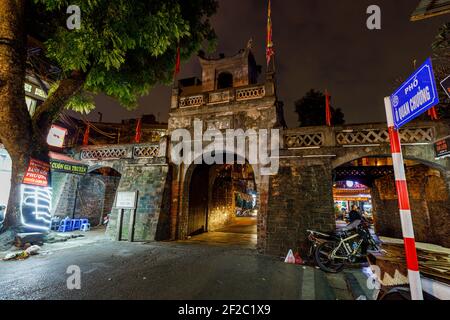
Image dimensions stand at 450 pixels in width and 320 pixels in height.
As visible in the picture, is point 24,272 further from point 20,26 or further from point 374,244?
point 374,244

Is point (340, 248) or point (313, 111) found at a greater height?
point (313, 111)

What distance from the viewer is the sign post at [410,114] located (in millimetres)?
2497

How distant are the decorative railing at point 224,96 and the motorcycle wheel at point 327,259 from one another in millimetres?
6471

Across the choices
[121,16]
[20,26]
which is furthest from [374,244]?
[20,26]

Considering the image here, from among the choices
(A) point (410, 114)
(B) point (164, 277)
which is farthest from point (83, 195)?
(A) point (410, 114)

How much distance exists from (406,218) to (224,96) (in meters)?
8.72

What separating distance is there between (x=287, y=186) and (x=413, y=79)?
557cm

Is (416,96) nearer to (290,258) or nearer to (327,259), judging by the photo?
(327,259)

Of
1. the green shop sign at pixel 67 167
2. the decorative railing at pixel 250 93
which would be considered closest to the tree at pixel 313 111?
the decorative railing at pixel 250 93

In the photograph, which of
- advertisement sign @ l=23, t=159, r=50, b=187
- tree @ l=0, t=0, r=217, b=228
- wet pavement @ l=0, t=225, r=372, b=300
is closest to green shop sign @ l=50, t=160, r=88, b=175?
advertisement sign @ l=23, t=159, r=50, b=187

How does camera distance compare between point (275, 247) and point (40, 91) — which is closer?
point (275, 247)

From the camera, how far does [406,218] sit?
275cm

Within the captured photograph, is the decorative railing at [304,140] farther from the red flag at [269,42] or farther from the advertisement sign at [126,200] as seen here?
the advertisement sign at [126,200]
